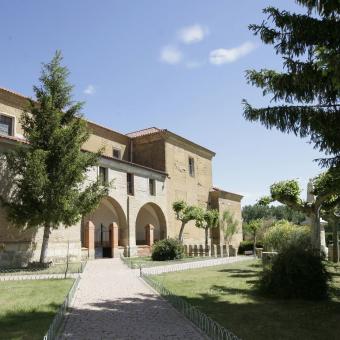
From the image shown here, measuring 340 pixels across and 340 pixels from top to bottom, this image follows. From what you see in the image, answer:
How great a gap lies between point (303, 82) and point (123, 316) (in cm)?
629

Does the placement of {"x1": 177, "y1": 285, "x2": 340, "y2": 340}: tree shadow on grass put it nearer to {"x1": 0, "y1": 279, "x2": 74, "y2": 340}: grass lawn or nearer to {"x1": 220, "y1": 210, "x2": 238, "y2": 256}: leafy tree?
{"x1": 0, "y1": 279, "x2": 74, "y2": 340}: grass lawn

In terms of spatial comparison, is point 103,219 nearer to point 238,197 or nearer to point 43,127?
point 43,127

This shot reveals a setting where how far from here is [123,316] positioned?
9.01 metres

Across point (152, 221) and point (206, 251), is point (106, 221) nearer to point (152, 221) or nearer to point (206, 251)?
point (152, 221)

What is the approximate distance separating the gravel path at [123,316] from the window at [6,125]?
14.3 metres

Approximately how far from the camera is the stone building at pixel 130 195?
22519 millimetres

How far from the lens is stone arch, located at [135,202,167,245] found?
3359 centimetres

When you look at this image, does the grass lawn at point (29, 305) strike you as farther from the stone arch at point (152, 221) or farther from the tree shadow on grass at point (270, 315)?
the stone arch at point (152, 221)

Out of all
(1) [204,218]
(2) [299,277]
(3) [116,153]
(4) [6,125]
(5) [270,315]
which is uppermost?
(4) [6,125]

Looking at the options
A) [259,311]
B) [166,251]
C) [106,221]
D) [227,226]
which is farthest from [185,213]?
[259,311]

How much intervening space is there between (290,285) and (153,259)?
14724 millimetres

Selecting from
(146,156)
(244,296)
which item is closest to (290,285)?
(244,296)

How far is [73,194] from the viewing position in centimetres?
2053

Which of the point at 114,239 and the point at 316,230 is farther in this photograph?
the point at 114,239
